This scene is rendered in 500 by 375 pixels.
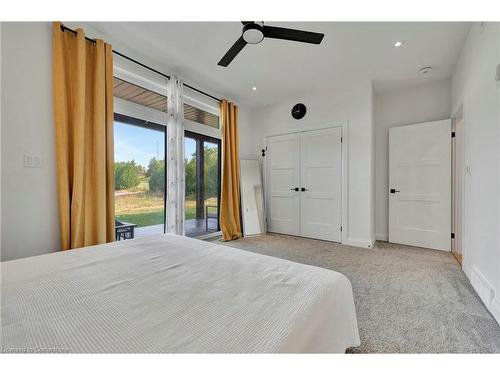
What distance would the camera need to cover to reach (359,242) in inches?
135

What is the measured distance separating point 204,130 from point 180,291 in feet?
10.2

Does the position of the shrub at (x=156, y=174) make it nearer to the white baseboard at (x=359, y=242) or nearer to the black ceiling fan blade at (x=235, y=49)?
the black ceiling fan blade at (x=235, y=49)

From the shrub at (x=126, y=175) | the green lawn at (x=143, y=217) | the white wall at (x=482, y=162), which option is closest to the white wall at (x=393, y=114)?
the white wall at (x=482, y=162)

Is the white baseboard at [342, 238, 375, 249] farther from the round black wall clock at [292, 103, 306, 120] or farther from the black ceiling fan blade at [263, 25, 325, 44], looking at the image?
the black ceiling fan blade at [263, 25, 325, 44]

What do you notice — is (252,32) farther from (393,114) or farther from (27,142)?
(393,114)

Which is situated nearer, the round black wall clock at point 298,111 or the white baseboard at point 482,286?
the white baseboard at point 482,286

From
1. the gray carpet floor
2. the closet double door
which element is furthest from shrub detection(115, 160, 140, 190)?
the closet double door

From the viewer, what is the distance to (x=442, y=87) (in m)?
3.33

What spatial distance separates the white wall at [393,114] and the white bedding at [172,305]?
3.28 m

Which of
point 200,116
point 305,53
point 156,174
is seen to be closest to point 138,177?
point 156,174

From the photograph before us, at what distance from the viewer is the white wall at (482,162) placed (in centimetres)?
165

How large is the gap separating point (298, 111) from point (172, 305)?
391cm
